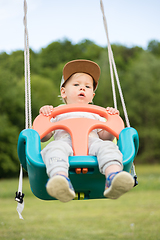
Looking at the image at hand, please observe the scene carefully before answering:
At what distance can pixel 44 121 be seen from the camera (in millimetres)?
2672

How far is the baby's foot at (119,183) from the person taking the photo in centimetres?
185

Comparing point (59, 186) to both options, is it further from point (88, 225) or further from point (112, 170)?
point (88, 225)

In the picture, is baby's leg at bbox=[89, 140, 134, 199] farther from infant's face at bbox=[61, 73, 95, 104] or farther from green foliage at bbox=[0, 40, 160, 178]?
green foliage at bbox=[0, 40, 160, 178]

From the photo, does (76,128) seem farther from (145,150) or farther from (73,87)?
(145,150)

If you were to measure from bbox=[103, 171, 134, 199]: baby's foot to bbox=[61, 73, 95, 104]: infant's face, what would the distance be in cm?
108

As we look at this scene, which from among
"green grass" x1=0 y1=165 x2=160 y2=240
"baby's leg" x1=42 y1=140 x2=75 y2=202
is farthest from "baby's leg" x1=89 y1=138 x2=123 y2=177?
"green grass" x1=0 y1=165 x2=160 y2=240

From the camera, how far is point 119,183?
1863mm

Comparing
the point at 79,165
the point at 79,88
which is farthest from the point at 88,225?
the point at 79,165

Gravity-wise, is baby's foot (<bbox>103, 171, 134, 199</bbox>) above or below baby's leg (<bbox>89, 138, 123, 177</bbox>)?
below

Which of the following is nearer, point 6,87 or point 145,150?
point 6,87

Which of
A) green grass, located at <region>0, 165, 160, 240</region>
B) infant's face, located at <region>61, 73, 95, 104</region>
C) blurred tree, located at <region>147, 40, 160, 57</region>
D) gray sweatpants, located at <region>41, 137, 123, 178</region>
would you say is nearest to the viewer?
gray sweatpants, located at <region>41, 137, 123, 178</region>

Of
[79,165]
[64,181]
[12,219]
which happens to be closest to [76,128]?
[79,165]

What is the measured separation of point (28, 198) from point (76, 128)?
12267 mm

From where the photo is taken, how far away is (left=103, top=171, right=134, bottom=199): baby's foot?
185cm
